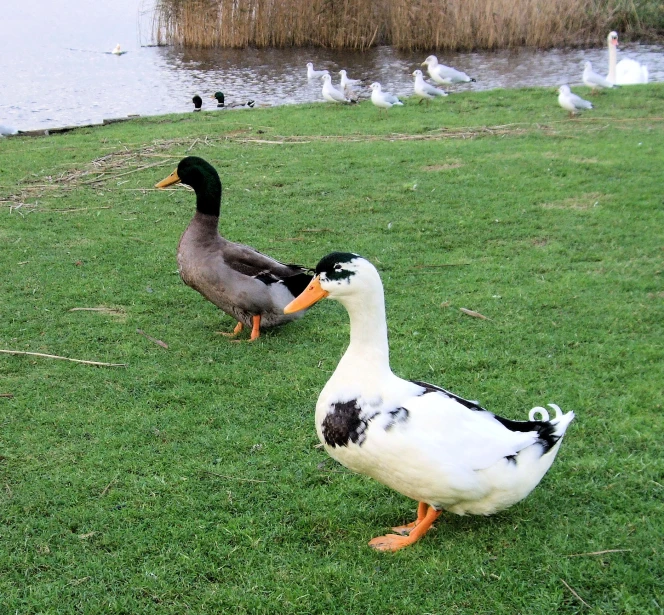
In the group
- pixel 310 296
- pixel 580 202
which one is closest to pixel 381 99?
pixel 580 202

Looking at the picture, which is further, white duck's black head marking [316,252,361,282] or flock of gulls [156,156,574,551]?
white duck's black head marking [316,252,361,282]

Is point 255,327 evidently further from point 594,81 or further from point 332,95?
point 594,81

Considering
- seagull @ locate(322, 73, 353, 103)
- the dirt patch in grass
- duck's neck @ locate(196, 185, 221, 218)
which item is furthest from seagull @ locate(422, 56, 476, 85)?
duck's neck @ locate(196, 185, 221, 218)

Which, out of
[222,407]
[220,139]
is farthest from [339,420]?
[220,139]

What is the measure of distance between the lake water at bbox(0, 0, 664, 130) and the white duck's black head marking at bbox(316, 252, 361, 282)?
1355 cm

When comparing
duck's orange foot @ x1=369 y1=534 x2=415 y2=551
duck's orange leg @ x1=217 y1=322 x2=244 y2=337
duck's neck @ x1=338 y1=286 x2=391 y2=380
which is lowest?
duck's orange foot @ x1=369 y1=534 x2=415 y2=551

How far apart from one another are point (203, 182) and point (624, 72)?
1299cm

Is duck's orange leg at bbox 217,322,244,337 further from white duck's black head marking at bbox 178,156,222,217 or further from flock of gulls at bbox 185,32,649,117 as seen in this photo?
flock of gulls at bbox 185,32,649,117

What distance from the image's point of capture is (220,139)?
1159cm

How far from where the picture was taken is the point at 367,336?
10.4 ft

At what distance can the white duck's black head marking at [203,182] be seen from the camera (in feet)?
18.4

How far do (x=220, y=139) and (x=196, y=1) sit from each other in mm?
12023

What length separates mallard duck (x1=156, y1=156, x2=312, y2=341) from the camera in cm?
535

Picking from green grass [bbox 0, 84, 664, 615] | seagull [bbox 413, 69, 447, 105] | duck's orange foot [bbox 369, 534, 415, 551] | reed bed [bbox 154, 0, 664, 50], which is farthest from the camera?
reed bed [bbox 154, 0, 664, 50]
